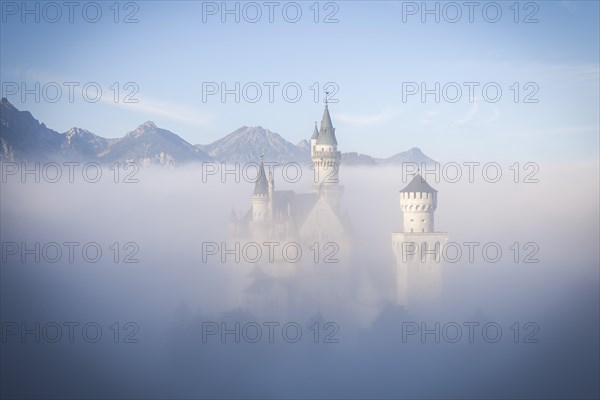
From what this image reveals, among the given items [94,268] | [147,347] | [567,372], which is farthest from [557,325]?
[94,268]

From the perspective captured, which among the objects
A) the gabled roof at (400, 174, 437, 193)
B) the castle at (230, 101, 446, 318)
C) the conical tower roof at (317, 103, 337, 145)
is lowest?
the castle at (230, 101, 446, 318)

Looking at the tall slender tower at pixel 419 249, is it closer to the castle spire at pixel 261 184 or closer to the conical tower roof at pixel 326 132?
the conical tower roof at pixel 326 132

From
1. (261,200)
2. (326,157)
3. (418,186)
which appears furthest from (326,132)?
(418,186)

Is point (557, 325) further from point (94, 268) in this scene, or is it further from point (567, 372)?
point (94, 268)

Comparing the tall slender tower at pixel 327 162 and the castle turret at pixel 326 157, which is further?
the castle turret at pixel 326 157

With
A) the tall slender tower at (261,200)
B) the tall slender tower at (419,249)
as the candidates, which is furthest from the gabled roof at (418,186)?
the tall slender tower at (261,200)

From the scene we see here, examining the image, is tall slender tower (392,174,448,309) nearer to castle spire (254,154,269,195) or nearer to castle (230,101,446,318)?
castle (230,101,446,318)

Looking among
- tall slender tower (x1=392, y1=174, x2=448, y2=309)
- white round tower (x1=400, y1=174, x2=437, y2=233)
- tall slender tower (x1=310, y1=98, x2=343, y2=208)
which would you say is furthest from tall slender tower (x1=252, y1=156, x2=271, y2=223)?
white round tower (x1=400, y1=174, x2=437, y2=233)
